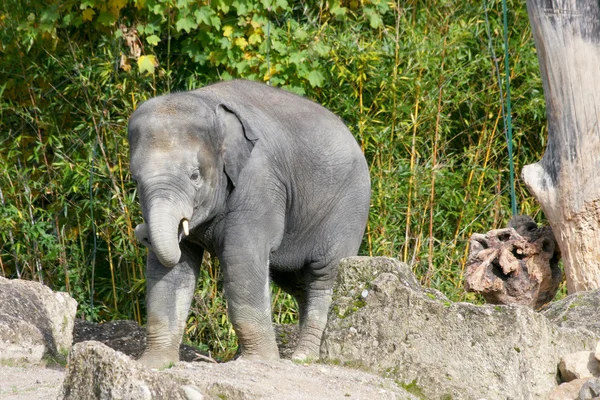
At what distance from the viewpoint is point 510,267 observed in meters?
6.36

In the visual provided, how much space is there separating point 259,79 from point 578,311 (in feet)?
12.7

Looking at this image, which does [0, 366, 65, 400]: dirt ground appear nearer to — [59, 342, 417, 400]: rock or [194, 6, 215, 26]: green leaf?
[59, 342, 417, 400]: rock

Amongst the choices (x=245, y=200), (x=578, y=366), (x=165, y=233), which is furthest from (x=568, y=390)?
(x=245, y=200)

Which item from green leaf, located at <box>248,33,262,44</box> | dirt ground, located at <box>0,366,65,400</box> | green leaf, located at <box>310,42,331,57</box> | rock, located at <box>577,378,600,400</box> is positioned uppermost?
green leaf, located at <box>248,33,262,44</box>

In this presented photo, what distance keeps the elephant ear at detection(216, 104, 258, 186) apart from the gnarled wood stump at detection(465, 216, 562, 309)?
4.47ft

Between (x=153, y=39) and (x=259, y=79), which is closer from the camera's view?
(x=153, y=39)

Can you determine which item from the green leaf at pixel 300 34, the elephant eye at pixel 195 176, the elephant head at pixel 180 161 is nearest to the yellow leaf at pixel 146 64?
the green leaf at pixel 300 34

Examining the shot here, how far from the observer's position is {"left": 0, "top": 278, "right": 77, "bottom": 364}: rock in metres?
6.23

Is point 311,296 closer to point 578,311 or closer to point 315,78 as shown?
point 578,311

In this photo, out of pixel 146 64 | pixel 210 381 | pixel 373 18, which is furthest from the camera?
pixel 373 18

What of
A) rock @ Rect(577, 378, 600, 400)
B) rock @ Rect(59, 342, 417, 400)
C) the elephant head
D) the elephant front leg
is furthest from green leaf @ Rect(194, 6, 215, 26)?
rock @ Rect(577, 378, 600, 400)

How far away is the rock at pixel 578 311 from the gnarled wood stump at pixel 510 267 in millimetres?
324

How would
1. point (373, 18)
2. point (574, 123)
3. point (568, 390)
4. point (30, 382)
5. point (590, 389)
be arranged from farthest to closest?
point (373, 18) → point (574, 123) → point (30, 382) → point (568, 390) → point (590, 389)

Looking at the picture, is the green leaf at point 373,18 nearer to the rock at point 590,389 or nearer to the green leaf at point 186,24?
the green leaf at point 186,24
